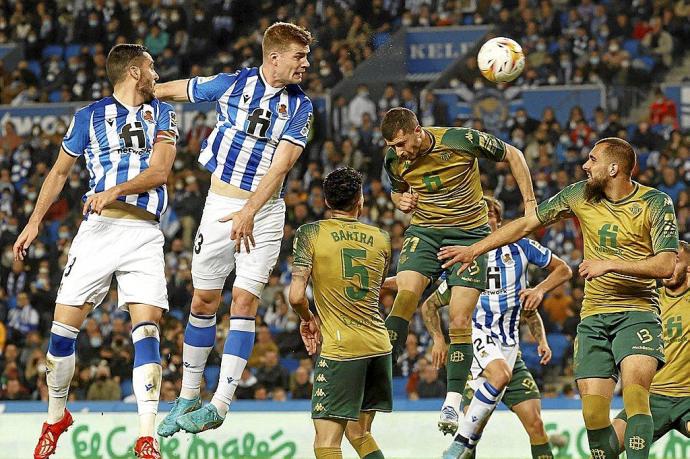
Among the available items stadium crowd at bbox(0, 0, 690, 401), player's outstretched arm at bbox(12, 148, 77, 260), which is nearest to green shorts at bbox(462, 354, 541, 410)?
player's outstretched arm at bbox(12, 148, 77, 260)

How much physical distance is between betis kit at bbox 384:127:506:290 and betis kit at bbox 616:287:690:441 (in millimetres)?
1581

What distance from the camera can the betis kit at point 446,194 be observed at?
9656mm

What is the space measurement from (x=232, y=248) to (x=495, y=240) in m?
2.05

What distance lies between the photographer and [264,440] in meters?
13.5

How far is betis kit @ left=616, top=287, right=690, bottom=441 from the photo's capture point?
31.6 ft

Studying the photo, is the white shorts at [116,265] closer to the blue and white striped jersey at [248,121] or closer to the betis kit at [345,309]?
the blue and white striped jersey at [248,121]

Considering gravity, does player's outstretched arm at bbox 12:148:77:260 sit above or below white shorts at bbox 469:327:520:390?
above

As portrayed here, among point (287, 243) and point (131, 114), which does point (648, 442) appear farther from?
point (287, 243)

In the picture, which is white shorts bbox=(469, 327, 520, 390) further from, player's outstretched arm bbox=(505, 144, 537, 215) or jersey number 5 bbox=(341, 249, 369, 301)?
jersey number 5 bbox=(341, 249, 369, 301)

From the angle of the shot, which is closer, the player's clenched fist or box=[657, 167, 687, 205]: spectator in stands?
the player's clenched fist

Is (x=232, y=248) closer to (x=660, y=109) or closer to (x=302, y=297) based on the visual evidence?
(x=302, y=297)

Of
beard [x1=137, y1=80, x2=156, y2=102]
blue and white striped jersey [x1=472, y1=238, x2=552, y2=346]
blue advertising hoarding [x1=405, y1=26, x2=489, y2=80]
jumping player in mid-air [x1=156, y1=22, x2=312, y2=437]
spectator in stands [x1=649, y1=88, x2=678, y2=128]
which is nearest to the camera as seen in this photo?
beard [x1=137, y1=80, x2=156, y2=102]

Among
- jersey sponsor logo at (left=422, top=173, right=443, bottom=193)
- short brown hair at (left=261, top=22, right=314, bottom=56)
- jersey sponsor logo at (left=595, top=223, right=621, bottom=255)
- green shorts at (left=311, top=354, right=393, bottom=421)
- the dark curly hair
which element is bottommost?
green shorts at (left=311, top=354, right=393, bottom=421)

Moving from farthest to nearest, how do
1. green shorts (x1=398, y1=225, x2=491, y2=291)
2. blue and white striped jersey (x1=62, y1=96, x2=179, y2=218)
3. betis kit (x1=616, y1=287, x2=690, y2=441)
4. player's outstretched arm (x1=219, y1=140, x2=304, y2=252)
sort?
green shorts (x1=398, y1=225, x2=491, y2=291) < betis kit (x1=616, y1=287, x2=690, y2=441) < blue and white striped jersey (x1=62, y1=96, x2=179, y2=218) < player's outstretched arm (x1=219, y1=140, x2=304, y2=252)
